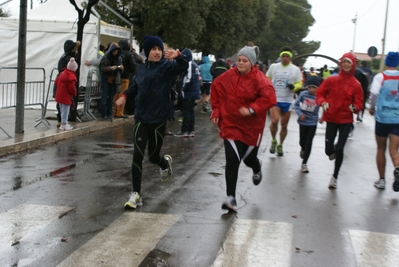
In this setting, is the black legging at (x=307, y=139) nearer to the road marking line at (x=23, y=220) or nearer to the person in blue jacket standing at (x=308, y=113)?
the person in blue jacket standing at (x=308, y=113)

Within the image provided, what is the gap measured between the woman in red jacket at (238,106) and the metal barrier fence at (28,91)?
5929 mm

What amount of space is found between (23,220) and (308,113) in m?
5.47

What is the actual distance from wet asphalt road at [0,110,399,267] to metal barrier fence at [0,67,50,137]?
199cm

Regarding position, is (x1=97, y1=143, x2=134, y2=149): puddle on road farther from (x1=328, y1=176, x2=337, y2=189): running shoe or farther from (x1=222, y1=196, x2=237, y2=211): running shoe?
(x1=222, y1=196, x2=237, y2=211): running shoe

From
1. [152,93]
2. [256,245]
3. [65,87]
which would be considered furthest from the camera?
[65,87]

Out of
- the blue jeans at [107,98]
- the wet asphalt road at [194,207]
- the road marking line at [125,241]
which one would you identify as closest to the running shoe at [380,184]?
the wet asphalt road at [194,207]

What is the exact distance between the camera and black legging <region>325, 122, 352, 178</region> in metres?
8.56

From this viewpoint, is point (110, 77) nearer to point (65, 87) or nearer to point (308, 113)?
point (65, 87)

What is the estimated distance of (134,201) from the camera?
6.78m

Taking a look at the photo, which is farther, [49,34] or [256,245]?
[49,34]

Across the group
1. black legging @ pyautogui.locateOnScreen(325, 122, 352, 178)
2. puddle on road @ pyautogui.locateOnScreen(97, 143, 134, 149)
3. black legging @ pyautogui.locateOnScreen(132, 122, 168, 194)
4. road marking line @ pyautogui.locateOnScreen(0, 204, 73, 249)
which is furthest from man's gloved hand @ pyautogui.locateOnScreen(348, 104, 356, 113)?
puddle on road @ pyautogui.locateOnScreen(97, 143, 134, 149)

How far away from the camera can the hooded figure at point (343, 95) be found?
28.0 ft

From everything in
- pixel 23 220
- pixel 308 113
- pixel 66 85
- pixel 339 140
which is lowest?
pixel 23 220

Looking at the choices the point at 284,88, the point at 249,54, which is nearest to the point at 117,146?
the point at 284,88
